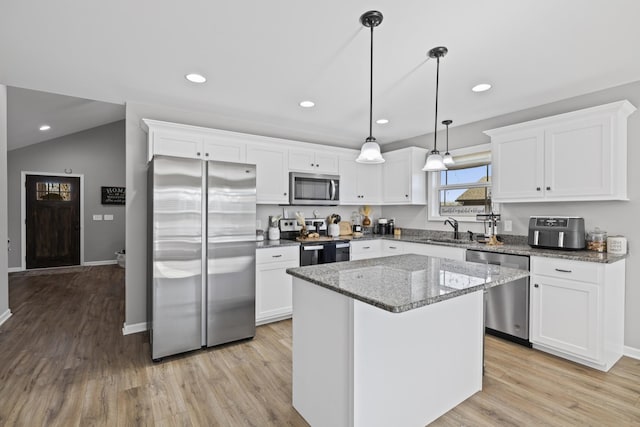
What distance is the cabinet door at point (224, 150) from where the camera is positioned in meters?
3.47

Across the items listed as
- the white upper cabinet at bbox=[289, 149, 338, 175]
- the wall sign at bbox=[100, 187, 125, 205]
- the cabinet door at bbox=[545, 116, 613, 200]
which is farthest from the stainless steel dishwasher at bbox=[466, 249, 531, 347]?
the wall sign at bbox=[100, 187, 125, 205]

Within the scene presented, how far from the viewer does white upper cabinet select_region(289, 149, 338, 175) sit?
13.5ft

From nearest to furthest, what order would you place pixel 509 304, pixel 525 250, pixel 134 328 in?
pixel 525 250 → pixel 509 304 → pixel 134 328

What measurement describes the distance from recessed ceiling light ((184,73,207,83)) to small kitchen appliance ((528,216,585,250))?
3.41m

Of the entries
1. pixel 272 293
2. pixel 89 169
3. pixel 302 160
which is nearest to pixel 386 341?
pixel 272 293

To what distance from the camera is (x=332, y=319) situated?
5.55 feet

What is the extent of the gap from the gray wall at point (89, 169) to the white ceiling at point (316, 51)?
4870mm

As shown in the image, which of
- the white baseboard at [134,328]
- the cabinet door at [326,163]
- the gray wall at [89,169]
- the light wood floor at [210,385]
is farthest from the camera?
the gray wall at [89,169]

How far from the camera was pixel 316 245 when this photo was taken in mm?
3838

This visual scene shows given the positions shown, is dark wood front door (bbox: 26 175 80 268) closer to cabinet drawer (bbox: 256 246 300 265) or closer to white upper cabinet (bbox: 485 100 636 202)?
cabinet drawer (bbox: 256 246 300 265)

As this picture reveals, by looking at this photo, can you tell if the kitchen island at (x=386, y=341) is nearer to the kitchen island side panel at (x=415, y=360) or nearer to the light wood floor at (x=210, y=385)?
the kitchen island side panel at (x=415, y=360)

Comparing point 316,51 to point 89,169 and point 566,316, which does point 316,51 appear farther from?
point 89,169

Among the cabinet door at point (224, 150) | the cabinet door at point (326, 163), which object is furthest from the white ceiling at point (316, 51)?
the cabinet door at point (326, 163)

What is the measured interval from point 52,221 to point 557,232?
888cm
